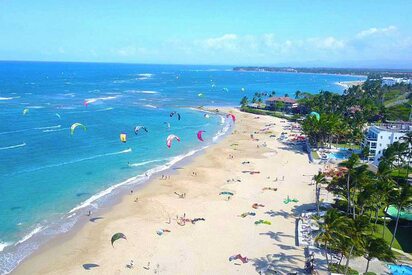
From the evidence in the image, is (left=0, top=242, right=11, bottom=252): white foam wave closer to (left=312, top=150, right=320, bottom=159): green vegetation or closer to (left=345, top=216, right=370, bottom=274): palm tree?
(left=345, top=216, right=370, bottom=274): palm tree

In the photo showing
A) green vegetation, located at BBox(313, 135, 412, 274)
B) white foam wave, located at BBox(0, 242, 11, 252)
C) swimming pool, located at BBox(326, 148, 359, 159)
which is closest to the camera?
green vegetation, located at BBox(313, 135, 412, 274)

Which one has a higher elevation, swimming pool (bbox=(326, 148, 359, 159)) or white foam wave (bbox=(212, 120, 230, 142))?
swimming pool (bbox=(326, 148, 359, 159))

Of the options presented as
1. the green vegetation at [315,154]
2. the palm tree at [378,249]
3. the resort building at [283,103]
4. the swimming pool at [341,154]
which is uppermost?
the palm tree at [378,249]

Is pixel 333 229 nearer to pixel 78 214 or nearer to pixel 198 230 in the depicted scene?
pixel 198 230

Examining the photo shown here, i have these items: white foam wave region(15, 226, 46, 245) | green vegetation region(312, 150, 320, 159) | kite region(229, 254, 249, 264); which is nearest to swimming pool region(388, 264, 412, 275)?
kite region(229, 254, 249, 264)

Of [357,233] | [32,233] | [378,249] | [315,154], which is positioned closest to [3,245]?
[32,233]

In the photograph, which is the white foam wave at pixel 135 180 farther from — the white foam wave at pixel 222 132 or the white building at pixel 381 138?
the white building at pixel 381 138

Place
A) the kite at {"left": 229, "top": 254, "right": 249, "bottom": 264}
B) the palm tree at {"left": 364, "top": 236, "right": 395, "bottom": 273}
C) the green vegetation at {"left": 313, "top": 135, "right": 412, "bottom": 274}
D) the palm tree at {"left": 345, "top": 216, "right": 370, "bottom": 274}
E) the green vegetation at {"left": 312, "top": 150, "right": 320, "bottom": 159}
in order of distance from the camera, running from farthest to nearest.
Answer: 1. the green vegetation at {"left": 312, "top": 150, "right": 320, "bottom": 159}
2. the kite at {"left": 229, "top": 254, "right": 249, "bottom": 264}
3. the green vegetation at {"left": 313, "top": 135, "right": 412, "bottom": 274}
4. the palm tree at {"left": 345, "top": 216, "right": 370, "bottom": 274}
5. the palm tree at {"left": 364, "top": 236, "right": 395, "bottom": 273}

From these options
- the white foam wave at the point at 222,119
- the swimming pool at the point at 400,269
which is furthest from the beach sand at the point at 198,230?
the white foam wave at the point at 222,119
